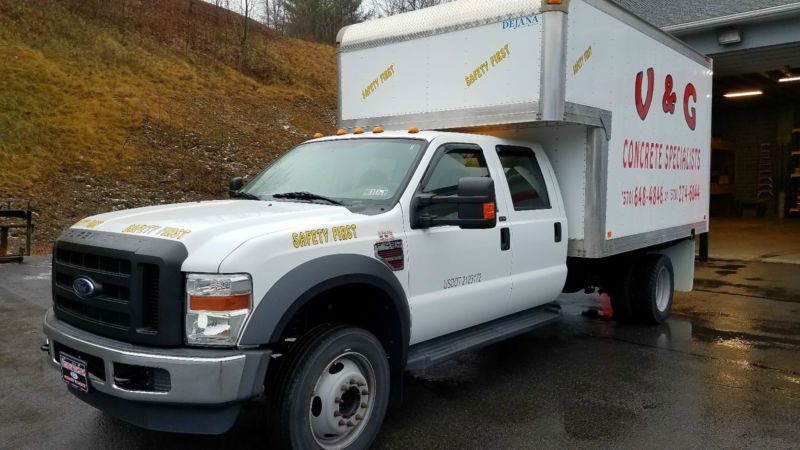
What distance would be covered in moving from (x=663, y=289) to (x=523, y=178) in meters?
3.19

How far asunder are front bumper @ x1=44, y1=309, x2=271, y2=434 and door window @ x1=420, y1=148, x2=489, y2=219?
1.60 metres

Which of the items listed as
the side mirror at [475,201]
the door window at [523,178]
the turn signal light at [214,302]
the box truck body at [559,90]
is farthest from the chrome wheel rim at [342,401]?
the box truck body at [559,90]

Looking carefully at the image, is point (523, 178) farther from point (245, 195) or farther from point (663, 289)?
point (663, 289)

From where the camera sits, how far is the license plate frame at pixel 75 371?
3.22m

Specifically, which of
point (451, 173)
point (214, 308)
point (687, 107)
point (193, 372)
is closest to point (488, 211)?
point (451, 173)

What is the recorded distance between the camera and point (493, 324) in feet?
16.1

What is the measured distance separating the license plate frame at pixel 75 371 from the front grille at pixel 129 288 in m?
0.18

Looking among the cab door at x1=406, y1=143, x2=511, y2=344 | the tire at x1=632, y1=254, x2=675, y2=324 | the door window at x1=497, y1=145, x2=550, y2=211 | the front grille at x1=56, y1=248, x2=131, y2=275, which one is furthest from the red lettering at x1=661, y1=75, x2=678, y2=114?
the front grille at x1=56, y1=248, x2=131, y2=275

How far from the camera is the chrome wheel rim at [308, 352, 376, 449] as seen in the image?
3.40 m

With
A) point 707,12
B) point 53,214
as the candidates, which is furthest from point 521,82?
point 53,214

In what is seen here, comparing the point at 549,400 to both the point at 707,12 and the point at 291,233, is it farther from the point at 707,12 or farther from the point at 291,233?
the point at 707,12

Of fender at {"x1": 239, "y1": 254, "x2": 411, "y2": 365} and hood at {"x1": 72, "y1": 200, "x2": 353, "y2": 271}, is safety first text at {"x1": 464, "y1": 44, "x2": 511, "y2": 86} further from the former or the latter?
fender at {"x1": 239, "y1": 254, "x2": 411, "y2": 365}

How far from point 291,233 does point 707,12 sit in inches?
460

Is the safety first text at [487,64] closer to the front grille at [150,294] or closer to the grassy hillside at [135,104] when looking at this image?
the front grille at [150,294]
